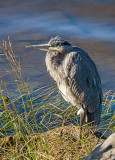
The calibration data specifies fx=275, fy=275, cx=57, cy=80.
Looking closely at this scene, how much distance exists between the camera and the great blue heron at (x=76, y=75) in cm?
343

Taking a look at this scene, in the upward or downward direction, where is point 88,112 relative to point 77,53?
downward

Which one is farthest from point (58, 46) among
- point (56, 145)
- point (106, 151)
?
point (106, 151)

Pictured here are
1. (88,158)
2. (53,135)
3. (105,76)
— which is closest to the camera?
(88,158)

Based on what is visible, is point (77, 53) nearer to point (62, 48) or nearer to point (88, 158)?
point (62, 48)

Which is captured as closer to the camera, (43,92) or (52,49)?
(52,49)

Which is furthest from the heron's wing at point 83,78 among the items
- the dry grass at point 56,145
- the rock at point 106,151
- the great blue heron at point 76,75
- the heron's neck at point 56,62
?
the rock at point 106,151

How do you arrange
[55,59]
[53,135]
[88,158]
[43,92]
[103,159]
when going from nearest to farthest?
[103,159]
[88,158]
[53,135]
[55,59]
[43,92]

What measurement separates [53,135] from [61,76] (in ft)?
2.52

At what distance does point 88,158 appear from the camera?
1970 millimetres

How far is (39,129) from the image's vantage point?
3.50 m

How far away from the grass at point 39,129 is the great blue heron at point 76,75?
16 centimetres

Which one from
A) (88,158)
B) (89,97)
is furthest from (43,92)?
(88,158)

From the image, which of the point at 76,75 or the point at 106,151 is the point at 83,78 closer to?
the point at 76,75

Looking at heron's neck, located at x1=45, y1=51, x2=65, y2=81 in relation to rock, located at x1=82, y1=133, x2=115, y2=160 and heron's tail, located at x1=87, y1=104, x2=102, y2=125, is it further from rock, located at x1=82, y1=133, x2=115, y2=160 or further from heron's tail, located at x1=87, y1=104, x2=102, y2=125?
rock, located at x1=82, y1=133, x2=115, y2=160
